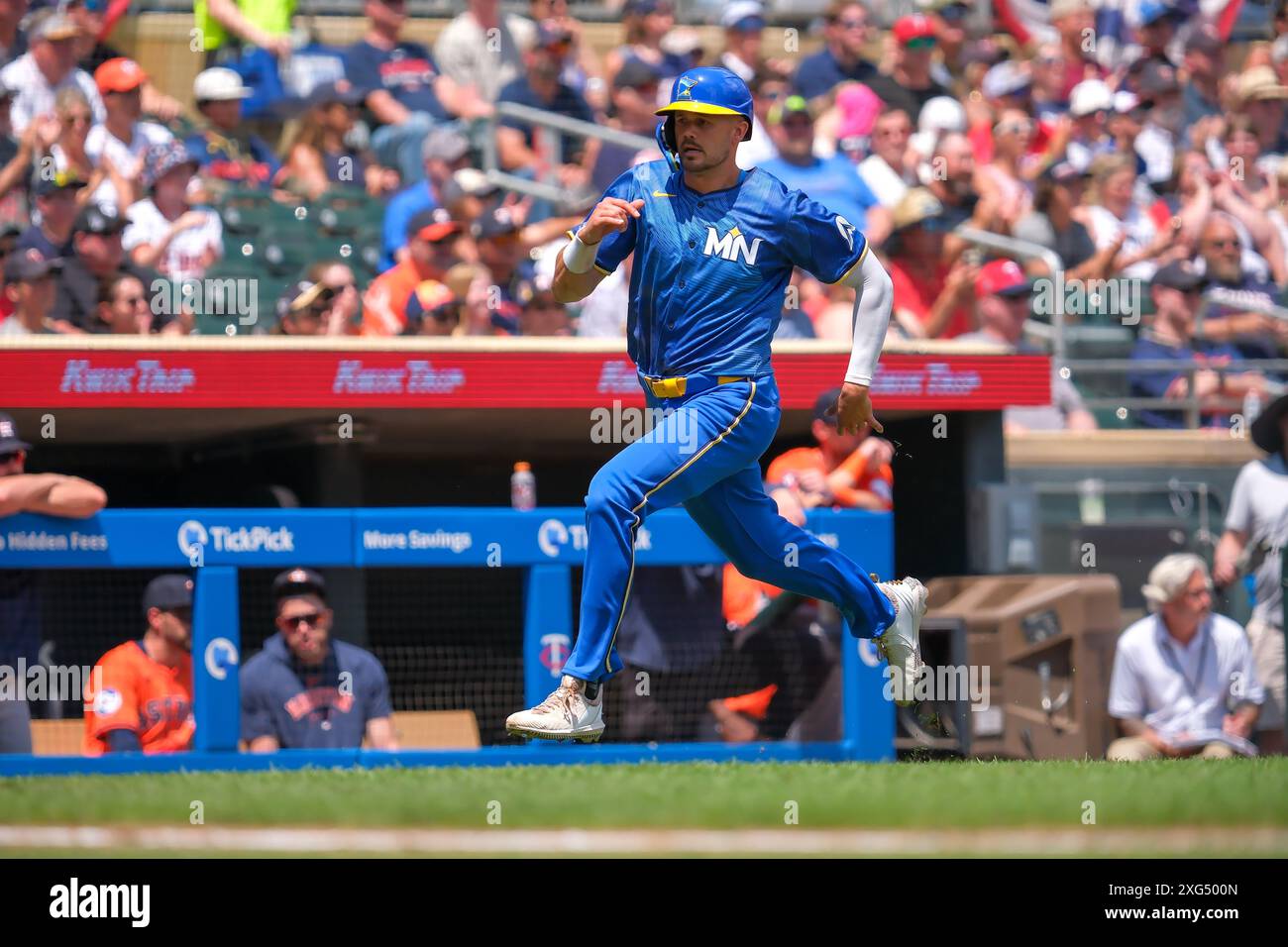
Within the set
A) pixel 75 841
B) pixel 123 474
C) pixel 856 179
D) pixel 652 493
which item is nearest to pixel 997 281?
pixel 856 179

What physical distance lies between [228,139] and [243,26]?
1056 mm

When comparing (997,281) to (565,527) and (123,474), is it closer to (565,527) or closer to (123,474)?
(565,527)

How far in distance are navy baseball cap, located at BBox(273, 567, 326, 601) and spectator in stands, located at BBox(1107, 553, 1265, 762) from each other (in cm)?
366

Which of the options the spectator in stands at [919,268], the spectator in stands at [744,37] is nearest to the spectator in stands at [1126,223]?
the spectator in stands at [919,268]

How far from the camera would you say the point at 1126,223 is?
13.4m

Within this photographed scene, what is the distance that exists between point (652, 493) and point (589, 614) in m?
0.41

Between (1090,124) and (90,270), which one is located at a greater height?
(1090,124)

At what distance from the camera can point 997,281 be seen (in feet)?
36.9

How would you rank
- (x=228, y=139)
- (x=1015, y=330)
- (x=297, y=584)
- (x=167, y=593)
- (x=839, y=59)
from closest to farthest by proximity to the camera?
(x=167, y=593) → (x=297, y=584) → (x=1015, y=330) → (x=228, y=139) → (x=839, y=59)

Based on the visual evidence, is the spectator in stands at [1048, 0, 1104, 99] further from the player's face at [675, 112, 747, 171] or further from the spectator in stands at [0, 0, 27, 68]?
the player's face at [675, 112, 747, 171]

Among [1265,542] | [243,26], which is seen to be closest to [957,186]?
[1265,542]

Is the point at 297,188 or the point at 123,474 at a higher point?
the point at 297,188

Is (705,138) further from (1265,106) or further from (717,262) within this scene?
(1265,106)
